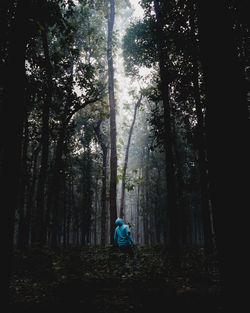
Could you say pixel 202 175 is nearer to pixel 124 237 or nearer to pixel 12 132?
pixel 124 237

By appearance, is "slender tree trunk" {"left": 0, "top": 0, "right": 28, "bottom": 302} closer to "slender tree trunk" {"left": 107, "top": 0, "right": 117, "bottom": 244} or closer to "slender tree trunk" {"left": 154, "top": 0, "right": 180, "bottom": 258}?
"slender tree trunk" {"left": 154, "top": 0, "right": 180, "bottom": 258}

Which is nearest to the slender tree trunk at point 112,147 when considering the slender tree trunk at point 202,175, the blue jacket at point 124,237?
the blue jacket at point 124,237

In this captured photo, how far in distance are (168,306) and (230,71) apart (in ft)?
14.1

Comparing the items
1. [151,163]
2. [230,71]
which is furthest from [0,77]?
[151,163]

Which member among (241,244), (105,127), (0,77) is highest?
(105,127)

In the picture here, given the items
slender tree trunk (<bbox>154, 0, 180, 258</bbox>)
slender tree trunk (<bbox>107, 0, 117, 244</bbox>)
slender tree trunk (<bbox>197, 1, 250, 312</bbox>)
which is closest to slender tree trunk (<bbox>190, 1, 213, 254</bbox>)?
slender tree trunk (<bbox>154, 0, 180, 258</bbox>)

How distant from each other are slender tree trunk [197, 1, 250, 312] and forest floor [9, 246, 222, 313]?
103 inches

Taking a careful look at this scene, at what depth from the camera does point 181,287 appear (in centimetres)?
557

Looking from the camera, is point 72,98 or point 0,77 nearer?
point 0,77

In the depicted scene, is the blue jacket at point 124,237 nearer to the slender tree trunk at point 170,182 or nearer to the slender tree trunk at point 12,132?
the slender tree trunk at point 170,182

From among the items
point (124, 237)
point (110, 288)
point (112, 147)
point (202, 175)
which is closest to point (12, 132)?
point (110, 288)

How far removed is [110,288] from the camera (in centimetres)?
591

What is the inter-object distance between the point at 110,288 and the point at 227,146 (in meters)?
5.52

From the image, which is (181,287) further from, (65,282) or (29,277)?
(29,277)
